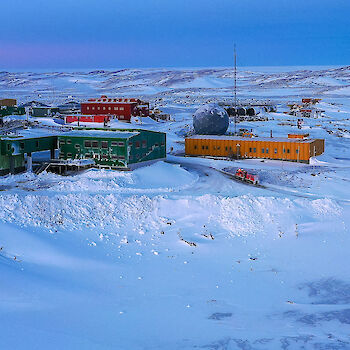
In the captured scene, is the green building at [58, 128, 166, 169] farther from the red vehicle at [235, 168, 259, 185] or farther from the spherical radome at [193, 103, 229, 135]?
the spherical radome at [193, 103, 229, 135]

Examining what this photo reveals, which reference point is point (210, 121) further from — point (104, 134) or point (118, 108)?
point (118, 108)

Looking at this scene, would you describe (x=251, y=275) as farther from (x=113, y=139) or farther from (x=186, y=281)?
(x=113, y=139)

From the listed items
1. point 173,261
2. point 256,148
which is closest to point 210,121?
point 256,148

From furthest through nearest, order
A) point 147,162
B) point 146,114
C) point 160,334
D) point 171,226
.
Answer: point 146,114
point 147,162
point 171,226
point 160,334

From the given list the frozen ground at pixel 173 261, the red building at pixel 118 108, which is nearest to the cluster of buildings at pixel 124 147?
the frozen ground at pixel 173 261

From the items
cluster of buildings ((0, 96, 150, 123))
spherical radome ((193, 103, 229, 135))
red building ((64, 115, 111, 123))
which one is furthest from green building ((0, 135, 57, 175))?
cluster of buildings ((0, 96, 150, 123))

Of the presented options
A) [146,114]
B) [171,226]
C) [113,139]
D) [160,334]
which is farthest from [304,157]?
[146,114]
